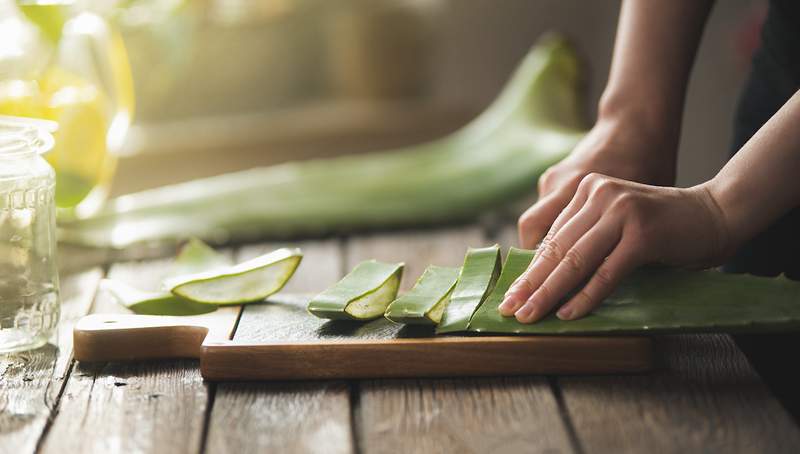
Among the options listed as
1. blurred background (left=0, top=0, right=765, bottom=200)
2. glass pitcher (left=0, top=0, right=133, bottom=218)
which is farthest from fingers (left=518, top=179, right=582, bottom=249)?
blurred background (left=0, top=0, right=765, bottom=200)

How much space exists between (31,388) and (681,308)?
586 mm

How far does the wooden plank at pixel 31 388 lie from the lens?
0.81 metres

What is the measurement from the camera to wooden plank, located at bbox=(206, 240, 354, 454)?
771 millimetres

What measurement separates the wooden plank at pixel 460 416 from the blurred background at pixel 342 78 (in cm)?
211

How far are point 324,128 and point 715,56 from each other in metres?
1.16

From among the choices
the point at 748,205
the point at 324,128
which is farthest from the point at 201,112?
the point at 748,205

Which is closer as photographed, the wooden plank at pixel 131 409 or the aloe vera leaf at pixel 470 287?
the wooden plank at pixel 131 409

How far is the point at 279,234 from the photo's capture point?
146 centimetres

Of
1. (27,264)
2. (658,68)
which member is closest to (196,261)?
(27,264)

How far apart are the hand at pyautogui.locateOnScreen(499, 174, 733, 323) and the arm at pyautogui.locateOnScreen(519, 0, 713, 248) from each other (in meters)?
0.23

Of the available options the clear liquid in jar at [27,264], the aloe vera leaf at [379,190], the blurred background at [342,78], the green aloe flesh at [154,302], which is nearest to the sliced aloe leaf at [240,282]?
the green aloe flesh at [154,302]

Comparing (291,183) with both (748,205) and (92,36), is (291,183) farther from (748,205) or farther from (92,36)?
(748,205)

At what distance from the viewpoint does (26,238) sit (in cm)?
99

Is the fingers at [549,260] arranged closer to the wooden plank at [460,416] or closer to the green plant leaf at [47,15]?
the wooden plank at [460,416]
